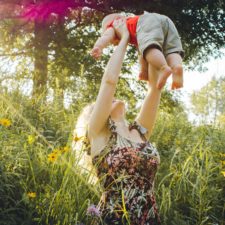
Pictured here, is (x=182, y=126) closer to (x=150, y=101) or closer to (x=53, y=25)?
(x=150, y=101)

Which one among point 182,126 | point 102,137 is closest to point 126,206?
point 102,137

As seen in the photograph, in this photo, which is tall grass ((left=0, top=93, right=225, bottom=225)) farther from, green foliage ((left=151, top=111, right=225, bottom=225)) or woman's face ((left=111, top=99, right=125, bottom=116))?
woman's face ((left=111, top=99, right=125, bottom=116))

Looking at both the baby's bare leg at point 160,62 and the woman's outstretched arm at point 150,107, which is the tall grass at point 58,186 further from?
the baby's bare leg at point 160,62

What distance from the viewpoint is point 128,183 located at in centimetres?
266

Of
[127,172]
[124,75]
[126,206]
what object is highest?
[124,75]

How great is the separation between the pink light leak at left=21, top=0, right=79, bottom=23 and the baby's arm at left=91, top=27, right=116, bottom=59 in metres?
6.74

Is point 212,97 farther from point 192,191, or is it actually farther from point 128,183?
point 128,183

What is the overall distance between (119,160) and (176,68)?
24.7 inches

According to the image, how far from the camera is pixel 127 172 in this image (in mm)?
2682

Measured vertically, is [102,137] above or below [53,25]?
below

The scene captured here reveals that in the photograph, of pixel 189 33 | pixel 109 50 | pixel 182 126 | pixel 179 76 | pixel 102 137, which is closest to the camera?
pixel 179 76

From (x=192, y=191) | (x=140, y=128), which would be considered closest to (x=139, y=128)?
(x=140, y=128)

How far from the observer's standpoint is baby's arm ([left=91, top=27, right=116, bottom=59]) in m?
2.71

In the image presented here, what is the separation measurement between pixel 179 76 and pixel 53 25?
736 centimetres
